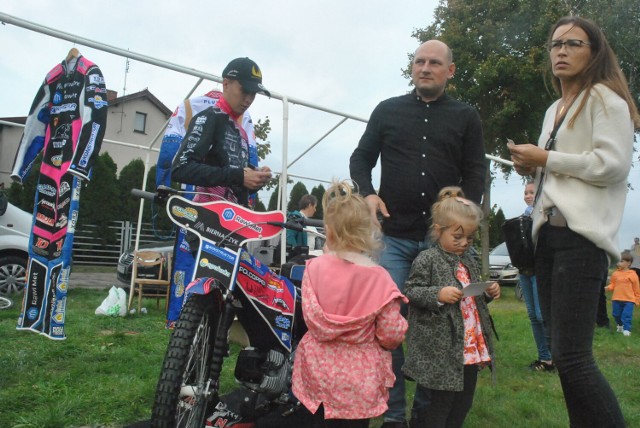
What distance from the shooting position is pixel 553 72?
2.31 meters

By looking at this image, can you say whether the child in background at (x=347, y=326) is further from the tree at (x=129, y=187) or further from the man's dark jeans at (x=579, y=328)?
the tree at (x=129, y=187)

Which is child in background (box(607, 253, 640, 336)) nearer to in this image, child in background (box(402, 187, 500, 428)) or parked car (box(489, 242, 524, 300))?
child in background (box(402, 187, 500, 428))

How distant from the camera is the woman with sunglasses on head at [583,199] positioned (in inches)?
80.6

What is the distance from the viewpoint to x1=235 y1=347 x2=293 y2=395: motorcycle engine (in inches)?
98.3

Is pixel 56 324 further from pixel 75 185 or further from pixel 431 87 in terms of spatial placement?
pixel 431 87

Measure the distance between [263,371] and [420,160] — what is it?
129cm

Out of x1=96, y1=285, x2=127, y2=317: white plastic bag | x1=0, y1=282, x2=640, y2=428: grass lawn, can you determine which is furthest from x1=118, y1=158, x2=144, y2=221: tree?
x1=0, y1=282, x2=640, y2=428: grass lawn

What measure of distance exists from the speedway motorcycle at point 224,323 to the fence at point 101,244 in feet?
49.2

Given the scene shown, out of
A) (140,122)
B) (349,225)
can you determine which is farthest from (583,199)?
(140,122)

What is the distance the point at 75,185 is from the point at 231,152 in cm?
177

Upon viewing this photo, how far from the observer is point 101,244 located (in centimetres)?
1725

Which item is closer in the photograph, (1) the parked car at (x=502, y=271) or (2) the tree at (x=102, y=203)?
(1) the parked car at (x=502, y=271)

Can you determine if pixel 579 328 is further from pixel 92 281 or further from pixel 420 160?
pixel 92 281

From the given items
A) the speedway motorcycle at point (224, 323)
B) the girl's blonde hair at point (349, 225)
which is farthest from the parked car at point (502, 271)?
the girl's blonde hair at point (349, 225)
